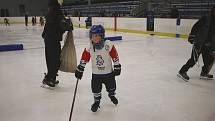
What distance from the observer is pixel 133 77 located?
484 centimetres

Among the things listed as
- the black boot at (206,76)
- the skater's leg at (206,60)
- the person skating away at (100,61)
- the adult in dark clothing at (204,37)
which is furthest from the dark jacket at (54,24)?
the black boot at (206,76)

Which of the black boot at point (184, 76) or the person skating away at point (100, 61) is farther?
the black boot at point (184, 76)

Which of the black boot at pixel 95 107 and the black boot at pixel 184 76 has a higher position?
the black boot at pixel 184 76

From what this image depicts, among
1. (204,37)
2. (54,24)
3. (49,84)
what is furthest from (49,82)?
(204,37)

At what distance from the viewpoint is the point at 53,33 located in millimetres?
3934

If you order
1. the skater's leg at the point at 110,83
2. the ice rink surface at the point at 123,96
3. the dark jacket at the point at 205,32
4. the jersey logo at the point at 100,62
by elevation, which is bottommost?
the ice rink surface at the point at 123,96

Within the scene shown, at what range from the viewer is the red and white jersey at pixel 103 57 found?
3.07 meters

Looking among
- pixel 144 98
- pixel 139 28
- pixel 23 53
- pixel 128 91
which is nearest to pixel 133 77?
pixel 128 91

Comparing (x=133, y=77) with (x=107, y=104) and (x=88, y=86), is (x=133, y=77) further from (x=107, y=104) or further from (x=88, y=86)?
(x=107, y=104)

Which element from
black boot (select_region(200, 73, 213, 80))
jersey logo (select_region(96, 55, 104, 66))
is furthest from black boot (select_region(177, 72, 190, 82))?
jersey logo (select_region(96, 55, 104, 66))

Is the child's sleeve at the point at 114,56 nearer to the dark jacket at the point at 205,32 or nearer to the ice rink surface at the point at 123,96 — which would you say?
the ice rink surface at the point at 123,96

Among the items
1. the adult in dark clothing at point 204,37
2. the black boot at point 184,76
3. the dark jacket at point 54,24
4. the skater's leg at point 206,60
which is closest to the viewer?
the dark jacket at point 54,24

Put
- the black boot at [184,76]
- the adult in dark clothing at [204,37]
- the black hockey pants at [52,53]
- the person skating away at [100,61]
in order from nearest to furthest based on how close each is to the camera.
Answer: the person skating away at [100,61] → the black hockey pants at [52,53] → the adult in dark clothing at [204,37] → the black boot at [184,76]

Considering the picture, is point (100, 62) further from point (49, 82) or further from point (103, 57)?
point (49, 82)
